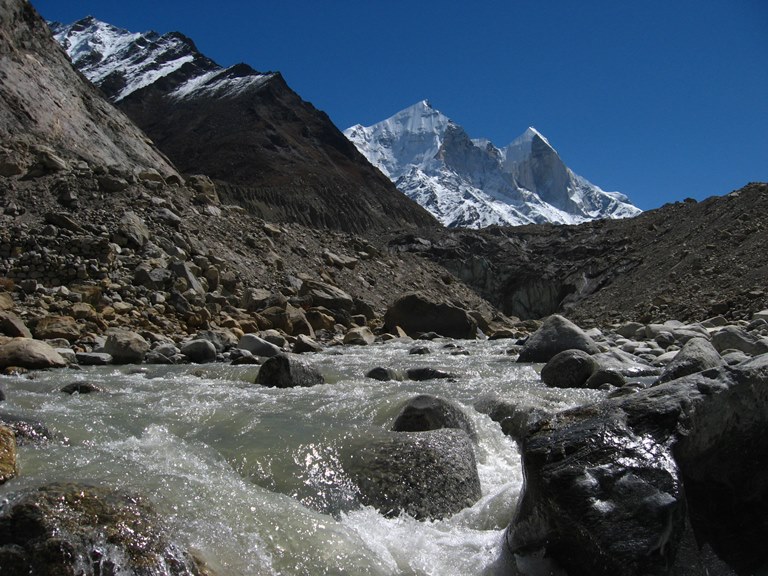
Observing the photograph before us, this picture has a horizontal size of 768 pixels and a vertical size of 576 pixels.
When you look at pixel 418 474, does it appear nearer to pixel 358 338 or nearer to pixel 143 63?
pixel 358 338

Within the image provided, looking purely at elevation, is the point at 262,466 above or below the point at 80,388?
above

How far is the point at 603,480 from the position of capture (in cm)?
314

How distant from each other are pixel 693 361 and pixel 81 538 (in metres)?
6.92

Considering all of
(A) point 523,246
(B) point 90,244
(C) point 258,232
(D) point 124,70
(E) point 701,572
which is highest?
(D) point 124,70

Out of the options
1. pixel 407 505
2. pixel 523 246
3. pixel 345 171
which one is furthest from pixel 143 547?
pixel 345 171

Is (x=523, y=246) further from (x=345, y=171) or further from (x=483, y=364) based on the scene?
(x=483, y=364)

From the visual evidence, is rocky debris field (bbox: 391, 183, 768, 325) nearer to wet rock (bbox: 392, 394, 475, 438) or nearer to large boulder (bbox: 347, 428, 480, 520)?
wet rock (bbox: 392, 394, 475, 438)

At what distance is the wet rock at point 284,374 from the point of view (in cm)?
866

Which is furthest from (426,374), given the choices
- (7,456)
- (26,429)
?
(7,456)

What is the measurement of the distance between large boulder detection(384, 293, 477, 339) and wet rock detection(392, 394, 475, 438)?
1350 centimetres

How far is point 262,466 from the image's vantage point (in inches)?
190

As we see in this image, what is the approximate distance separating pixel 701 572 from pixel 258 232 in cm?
2055

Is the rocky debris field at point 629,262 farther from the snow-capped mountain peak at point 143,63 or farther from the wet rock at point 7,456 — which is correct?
the snow-capped mountain peak at point 143,63

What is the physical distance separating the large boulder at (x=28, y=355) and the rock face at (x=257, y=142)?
152 ft
